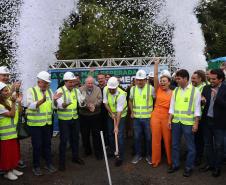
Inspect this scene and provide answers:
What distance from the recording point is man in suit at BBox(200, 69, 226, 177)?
6711 mm

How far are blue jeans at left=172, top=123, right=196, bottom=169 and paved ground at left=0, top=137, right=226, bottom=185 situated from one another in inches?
9.5

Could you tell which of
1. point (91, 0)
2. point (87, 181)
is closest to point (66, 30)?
point (91, 0)

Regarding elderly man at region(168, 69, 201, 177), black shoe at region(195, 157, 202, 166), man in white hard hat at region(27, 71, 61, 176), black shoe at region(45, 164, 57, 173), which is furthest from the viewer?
black shoe at region(195, 157, 202, 166)

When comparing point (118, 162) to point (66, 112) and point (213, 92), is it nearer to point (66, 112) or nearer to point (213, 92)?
point (66, 112)

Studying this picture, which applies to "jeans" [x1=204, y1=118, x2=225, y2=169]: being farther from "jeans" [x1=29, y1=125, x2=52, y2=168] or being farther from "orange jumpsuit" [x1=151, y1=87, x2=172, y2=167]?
"jeans" [x1=29, y1=125, x2=52, y2=168]

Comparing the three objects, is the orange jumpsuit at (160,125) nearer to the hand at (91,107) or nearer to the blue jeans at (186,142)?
the blue jeans at (186,142)

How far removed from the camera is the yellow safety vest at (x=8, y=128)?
6.84m

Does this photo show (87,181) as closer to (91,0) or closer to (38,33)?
(38,33)

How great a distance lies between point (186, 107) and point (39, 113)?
2849 mm

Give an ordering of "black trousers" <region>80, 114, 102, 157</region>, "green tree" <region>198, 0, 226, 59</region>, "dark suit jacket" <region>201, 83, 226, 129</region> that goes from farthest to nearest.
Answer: "green tree" <region>198, 0, 226, 59</region> < "black trousers" <region>80, 114, 102, 157</region> < "dark suit jacket" <region>201, 83, 226, 129</region>

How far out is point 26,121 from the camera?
7363 mm

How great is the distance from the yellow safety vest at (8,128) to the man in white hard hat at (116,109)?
213 centimetres

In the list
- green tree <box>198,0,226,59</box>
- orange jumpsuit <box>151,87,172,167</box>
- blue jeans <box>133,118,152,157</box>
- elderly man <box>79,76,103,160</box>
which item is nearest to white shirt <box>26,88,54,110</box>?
elderly man <box>79,76,103,160</box>

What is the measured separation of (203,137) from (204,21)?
A: 79.2ft
